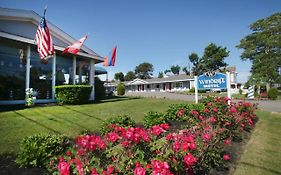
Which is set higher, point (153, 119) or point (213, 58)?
point (213, 58)

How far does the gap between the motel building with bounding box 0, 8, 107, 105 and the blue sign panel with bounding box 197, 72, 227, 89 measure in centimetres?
885

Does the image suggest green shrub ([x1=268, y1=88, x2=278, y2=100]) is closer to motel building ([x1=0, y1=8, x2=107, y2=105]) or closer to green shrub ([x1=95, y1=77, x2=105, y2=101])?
green shrub ([x1=95, y1=77, x2=105, y2=101])

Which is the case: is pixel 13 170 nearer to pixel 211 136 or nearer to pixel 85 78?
pixel 211 136

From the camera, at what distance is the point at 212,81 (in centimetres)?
1027

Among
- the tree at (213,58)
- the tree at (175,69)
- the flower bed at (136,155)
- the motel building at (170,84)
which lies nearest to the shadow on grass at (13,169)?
the flower bed at (136,155)

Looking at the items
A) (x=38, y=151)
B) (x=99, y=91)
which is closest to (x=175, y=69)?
(x=99, y=91)

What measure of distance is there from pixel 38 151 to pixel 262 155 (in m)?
4.94

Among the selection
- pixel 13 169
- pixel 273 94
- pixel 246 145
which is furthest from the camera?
pixel 273 94

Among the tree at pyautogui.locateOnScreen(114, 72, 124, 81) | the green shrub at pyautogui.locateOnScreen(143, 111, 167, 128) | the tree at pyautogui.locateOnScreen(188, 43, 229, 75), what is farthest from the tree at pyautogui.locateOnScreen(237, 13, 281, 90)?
the tree at pyautogui.locateOnScreen(114, 72, 124, 81)

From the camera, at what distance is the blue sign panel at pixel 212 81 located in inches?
392

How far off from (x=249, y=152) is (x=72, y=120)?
5.82 metres

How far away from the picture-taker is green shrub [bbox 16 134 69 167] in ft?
11.3

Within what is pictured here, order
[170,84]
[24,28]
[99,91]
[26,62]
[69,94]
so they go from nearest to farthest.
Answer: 1. [26,62]
2. [69,94]
3. [24,28]
4. [99,91]
5. [170,84]

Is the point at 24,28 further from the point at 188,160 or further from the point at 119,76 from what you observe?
the point at 119,76
